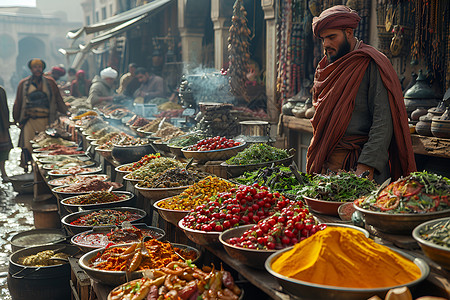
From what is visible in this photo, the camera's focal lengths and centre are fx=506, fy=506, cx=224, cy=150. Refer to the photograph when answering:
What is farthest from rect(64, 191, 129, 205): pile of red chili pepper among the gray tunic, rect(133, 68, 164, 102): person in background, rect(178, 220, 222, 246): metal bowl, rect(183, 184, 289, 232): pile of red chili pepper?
rect(133, 68, 164, 102): person in background

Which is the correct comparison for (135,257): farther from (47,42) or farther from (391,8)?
(47,42)

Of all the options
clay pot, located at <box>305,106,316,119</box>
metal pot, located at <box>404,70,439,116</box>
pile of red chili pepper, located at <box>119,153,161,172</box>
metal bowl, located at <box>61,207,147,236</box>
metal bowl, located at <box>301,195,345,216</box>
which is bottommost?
metal bowl, located at <box>61,207,147,236</box>

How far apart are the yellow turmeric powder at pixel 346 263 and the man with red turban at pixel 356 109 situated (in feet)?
4.07

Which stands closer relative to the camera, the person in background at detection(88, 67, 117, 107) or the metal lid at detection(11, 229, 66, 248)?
the metal lid at detection(11, 229, 66, 248)

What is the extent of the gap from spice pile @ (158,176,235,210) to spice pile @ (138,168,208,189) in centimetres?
41

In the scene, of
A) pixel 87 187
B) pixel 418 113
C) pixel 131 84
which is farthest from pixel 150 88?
pixel 418 113

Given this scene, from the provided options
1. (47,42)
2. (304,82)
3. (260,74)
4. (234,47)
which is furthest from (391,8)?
(47,42)

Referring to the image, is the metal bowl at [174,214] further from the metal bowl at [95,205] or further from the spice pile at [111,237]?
the metal bowl at [95,205]

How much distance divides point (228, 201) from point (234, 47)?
6.24 m

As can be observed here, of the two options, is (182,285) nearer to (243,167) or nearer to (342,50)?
(243,167)

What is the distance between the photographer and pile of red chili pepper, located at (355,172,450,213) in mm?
1962

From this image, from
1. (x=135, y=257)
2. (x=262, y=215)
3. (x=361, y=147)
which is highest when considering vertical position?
(x=361, y=147)

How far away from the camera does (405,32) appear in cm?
541

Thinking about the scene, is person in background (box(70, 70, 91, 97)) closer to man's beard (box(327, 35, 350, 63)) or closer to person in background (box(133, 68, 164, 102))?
person in background (box(133, 68, 164, 102))
